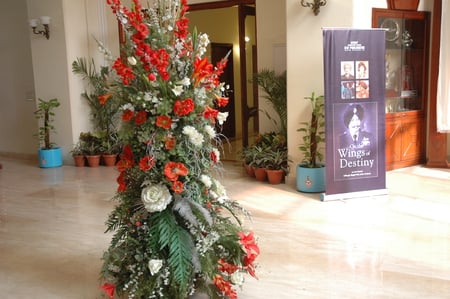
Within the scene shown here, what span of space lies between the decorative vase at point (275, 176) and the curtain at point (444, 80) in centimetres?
249

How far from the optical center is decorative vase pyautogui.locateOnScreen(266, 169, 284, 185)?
5.86 metres

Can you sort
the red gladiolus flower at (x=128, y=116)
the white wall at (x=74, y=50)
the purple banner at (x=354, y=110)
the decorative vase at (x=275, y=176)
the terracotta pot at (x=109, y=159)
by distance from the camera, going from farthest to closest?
the terracotta pot at (x=109, y=159) < the decorative vase at (x=275, y=176) < the white wall at (x=74, y=50) < the purple banner at (x=354, y=110) < the red gladiolus flower at (x=128, y=116)

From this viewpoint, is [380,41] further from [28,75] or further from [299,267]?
[28,75]

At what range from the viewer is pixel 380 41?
5125 millimetres

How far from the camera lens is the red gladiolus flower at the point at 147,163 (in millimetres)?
2523

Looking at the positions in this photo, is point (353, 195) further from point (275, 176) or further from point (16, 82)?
point (16, 82)

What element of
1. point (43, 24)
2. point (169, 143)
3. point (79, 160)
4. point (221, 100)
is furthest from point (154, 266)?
point (43, 24)

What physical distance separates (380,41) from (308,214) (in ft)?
7.28

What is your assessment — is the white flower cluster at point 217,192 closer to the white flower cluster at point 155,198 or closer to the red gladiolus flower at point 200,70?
the white flower cluster at point 155,198

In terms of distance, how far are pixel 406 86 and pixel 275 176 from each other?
2502 millimetres

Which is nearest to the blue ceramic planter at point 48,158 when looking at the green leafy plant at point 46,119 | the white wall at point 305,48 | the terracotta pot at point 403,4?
the green leafy plant at point 46,119

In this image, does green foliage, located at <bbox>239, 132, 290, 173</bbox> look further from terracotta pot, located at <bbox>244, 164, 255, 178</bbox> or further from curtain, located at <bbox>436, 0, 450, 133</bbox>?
curtain, located at <bbox>436, 0, 450, 133</bbox>

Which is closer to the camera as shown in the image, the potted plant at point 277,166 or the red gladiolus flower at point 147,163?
the red gladiolus flower at point 147,163

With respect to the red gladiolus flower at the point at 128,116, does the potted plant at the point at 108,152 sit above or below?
below
